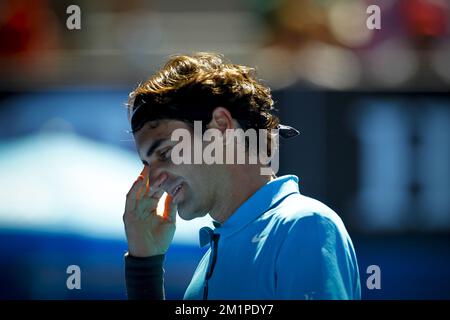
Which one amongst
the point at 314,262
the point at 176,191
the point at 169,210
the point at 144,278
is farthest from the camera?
the point at 169,210

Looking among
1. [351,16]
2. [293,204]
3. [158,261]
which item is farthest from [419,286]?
[293,204]

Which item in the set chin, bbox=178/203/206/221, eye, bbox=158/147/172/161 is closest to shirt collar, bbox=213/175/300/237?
chin, bbox=178/203/206/221

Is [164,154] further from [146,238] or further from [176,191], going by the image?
[146,238]

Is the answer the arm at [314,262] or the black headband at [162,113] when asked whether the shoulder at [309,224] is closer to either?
the arm at [314,262]

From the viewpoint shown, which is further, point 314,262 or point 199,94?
point 199,94

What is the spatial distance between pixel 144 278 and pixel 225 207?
1.17ft

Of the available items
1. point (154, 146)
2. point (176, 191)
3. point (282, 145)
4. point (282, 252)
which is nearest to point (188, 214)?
point (176, 191)

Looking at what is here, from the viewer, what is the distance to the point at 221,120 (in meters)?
1.93

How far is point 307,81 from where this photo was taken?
390cm

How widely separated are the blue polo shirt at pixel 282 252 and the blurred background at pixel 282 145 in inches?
77.2

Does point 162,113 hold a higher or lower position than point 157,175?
higher

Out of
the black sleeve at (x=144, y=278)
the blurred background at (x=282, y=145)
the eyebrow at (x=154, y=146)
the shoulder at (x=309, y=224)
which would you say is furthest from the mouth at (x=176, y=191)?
the blurred background at (x=282, y=145)

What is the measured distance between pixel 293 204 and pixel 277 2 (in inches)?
99.7
